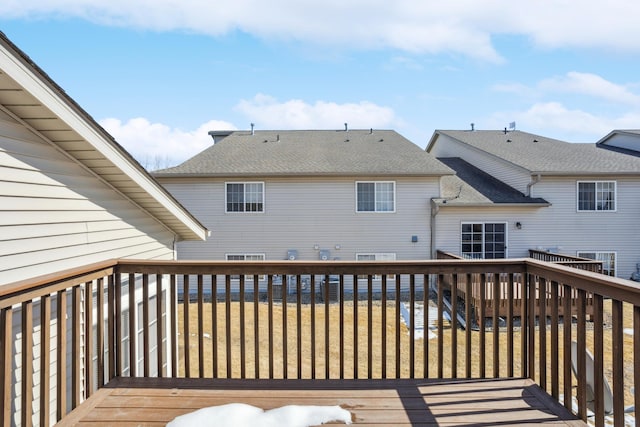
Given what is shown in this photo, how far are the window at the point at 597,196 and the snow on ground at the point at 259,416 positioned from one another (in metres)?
12.6

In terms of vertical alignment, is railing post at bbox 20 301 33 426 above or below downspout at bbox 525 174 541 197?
below

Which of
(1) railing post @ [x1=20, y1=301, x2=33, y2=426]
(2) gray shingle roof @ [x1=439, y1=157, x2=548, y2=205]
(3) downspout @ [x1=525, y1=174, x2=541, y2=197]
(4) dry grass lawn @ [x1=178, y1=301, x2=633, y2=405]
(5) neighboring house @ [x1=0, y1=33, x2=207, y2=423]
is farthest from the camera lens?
(3) downspout @ [x1=525, y1=174, x2=541, y2=197]

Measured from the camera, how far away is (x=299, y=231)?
11.8 m

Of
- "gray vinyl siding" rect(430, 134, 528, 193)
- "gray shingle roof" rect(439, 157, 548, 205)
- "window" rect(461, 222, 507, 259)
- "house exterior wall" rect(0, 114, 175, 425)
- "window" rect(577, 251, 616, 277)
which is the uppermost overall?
"gray vinyl siding" rect(430, 134, 528, 193)

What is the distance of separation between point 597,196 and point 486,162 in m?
3.58

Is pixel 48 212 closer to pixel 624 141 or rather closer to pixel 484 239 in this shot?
Answer: pixel 484 239

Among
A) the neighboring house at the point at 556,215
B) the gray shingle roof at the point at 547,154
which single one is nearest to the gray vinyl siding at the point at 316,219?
the neighboring house at the point at 556,215

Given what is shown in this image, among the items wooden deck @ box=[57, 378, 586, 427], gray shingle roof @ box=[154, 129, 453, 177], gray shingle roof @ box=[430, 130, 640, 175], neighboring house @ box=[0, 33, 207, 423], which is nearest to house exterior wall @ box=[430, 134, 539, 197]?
gray shingle roof @ box=[430, 130, 640, 175]

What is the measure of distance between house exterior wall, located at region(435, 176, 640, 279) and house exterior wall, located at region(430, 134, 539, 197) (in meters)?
0.62

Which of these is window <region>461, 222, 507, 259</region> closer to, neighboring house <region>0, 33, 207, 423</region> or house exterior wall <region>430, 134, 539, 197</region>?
house exterior wall <region>430, 134, 539, 197</region>

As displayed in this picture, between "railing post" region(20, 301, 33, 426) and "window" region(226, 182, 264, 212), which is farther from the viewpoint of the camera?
"window" region(226, 182, 264, 212)

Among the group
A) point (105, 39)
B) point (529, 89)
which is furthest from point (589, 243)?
point (105, 39)

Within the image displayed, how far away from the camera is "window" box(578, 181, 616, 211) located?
11.9m

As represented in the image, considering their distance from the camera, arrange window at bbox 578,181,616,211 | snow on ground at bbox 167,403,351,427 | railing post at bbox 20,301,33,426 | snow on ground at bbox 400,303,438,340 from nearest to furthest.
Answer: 1. railing post at bbox 20,301,33,426
2. snow on ground at bbox 167,403,351,427
3. snow on ground at bbox 400,303,438,340
4. window at bbox 578,181,616,211
